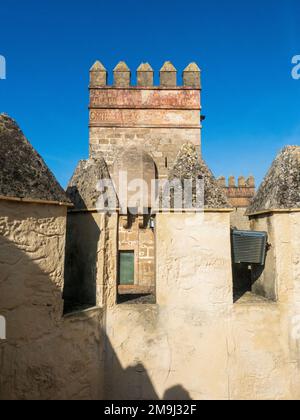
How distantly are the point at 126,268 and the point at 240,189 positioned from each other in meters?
11.1

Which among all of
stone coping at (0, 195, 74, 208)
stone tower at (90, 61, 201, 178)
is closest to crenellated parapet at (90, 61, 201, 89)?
stone tower at (90, 61, 201, 178)

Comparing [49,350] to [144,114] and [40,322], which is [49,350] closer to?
[40,322]

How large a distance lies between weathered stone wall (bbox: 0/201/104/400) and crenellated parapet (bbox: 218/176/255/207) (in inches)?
679

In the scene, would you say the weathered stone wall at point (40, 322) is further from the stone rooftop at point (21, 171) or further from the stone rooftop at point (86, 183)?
the stone rooftop at point (86, 183)

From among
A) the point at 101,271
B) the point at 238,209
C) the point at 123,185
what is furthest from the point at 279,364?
the point at 238,209

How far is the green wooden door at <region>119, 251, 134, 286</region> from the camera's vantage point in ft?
38.3

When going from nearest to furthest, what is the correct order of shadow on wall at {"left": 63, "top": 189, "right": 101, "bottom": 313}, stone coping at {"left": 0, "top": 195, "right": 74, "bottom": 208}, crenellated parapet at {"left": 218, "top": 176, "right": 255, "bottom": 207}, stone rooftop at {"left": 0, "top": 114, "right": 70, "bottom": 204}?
stone coping at {"left": 0, "top": 195, "right": 74, "bottom": 208}
stone rooftop at {"left": 0, "top": 114, "right": 70, "bottom": 204}
shadow on wall at {"left": 63, "top": 189, "right": 101, "bottom": 313}
crenellated parapet at {"left": 218, "top": 176, "right": 255, "bottom": 207}

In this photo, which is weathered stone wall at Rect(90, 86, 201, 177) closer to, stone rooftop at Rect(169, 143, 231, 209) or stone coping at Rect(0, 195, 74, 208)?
stone rooftop at Rect(169, 143, 231, 209)

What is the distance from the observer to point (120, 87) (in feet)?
39.1

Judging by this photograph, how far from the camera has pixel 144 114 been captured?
1198 cm

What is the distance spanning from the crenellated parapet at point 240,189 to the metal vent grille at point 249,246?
16.0 m

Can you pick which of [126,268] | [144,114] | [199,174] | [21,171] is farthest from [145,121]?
[21,171]

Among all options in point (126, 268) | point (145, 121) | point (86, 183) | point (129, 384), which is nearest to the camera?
point (129, 384)
